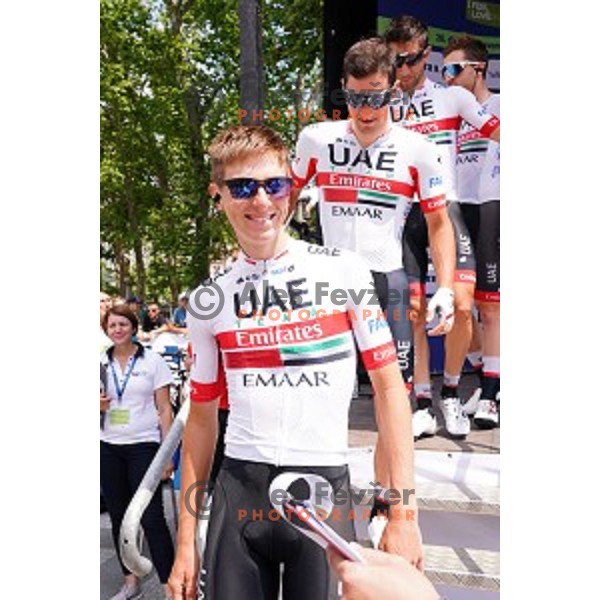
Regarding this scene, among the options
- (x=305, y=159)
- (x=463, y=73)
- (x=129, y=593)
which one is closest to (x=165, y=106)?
(x=305, y=159)

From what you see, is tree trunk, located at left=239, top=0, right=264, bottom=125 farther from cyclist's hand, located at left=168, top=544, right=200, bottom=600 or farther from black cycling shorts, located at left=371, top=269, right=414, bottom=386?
cyclist's hand, located at left=168, top=544, right=200, bottom=600

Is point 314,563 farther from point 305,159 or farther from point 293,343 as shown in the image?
point 305,159

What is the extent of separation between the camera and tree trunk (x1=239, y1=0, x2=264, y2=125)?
2312mm

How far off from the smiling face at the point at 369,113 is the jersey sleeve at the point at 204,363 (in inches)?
32.4

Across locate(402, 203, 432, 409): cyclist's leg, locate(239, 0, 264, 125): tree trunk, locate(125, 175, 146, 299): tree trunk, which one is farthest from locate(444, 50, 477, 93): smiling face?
locate(125, 175, 146, 299): tree trunk

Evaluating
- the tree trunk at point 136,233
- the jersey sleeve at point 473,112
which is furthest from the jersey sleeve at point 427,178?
the tree trunk at point 136,233

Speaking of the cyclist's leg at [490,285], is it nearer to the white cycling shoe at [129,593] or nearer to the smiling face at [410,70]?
the smiling face at [410,70]

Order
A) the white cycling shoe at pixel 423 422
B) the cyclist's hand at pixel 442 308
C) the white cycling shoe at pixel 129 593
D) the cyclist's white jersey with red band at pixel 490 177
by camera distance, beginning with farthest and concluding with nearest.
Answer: the white cycling shoe at pixel 129 593 < the cyclist's white jersey with red band at pixel 490 177 < the white cycling shoe at pixel 423 422 < the cyclist's hand at pixel 442 308

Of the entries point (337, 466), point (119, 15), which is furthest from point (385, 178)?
point (119, 15)

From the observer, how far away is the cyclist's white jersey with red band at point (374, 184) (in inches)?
86.9

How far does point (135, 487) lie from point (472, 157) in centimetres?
204

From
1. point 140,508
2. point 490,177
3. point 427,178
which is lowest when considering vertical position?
point 140,508

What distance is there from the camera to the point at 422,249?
8.25ft

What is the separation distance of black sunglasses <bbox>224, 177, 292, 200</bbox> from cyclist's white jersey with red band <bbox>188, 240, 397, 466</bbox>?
19 cm
